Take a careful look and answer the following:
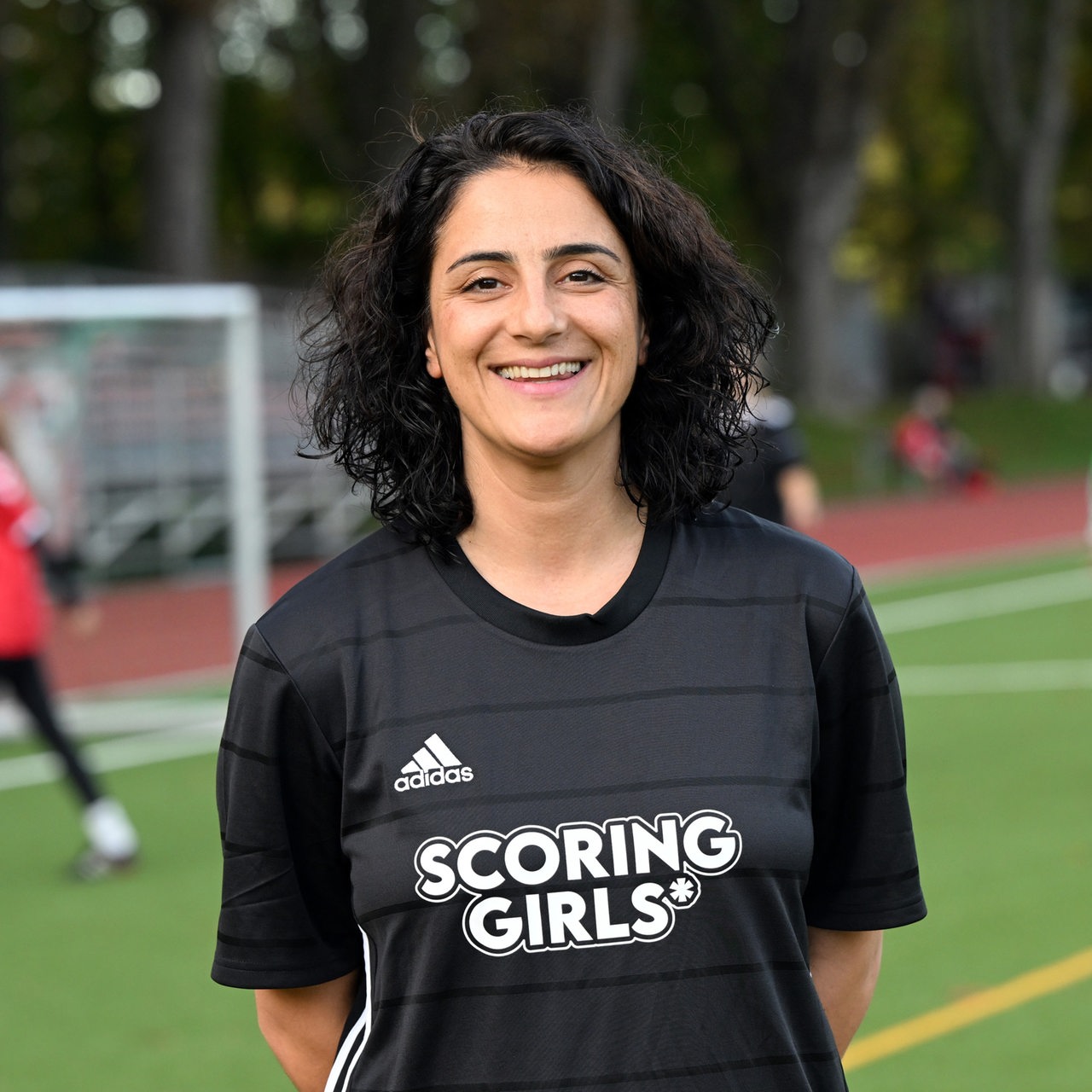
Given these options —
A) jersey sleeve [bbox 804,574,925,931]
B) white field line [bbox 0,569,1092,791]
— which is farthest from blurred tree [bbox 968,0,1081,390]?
jersey sleeve [bbox 804,574,925,931]

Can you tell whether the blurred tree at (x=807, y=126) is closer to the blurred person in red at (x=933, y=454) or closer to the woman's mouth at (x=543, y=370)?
the blurred person in red at (x=933, y=454)

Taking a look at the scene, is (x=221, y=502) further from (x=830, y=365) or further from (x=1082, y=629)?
(x=830, y=365)

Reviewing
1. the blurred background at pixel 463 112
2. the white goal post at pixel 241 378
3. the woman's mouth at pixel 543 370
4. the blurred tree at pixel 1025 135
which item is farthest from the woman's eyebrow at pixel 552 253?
the blurred tree at pixel 1025 135

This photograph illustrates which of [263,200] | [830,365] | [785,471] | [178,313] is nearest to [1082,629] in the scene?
[785,471]

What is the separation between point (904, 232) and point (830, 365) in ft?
36.4

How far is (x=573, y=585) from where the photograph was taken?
239 centimetres

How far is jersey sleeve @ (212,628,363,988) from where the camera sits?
2320 mm

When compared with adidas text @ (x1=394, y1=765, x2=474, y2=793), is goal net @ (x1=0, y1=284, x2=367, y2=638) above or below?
below

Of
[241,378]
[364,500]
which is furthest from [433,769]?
[364,500]

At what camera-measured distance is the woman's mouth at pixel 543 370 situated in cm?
237

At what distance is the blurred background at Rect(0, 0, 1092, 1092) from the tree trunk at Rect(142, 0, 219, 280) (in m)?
0.05

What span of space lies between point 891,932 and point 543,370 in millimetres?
4582

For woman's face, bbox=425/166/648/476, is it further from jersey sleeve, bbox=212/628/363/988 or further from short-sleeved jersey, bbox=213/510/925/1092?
jersey sleeve, bbox=212/628/363/988

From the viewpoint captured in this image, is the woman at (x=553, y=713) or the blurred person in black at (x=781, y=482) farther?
the blurred person in black at (x=781, y=482)
